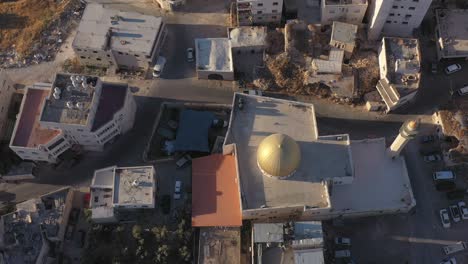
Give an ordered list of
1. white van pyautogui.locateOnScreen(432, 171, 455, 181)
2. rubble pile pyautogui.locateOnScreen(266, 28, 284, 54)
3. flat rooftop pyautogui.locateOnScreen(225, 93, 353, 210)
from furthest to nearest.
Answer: rubble pile pyautogui.locateOnScreen(266, 28, 284, 54)
white van pyautogui.locateOnScreen(432, 171, 455, 181)
flat rooftop pyautogui.locateOnScreen(225, 93, 353, 210)

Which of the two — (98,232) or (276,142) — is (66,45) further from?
(276,142)

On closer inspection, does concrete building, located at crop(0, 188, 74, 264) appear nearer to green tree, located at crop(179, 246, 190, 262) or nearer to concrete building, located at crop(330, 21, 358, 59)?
green tree, located at crop(179, 246, 190, 262)

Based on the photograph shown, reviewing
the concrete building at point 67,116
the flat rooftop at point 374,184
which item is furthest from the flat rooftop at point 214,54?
the flat rooftop at point 374,184

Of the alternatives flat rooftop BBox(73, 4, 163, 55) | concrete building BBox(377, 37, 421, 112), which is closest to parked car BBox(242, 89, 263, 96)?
flat rooftop BBox(73, 4, 163, 55)

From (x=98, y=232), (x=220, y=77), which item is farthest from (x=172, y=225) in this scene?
(x=220, y=77)

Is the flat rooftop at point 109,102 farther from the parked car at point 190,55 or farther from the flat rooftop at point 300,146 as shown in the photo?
the flat rooftop at point 300,146

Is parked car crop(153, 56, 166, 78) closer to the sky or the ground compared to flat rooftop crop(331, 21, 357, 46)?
closer to the ground

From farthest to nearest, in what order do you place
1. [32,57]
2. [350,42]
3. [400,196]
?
[32,57], [350,42], [400,196]

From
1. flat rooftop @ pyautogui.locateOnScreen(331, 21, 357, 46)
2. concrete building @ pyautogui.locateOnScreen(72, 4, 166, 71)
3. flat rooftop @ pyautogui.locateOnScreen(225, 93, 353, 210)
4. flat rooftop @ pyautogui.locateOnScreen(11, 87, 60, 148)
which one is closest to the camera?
flat rooftop @ pyautogui.locateOnScreen(225, 93, 353, 210)
